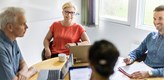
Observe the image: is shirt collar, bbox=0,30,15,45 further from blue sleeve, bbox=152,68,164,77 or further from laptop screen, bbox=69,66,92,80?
blue sleeve, bbox=152,68,164,77

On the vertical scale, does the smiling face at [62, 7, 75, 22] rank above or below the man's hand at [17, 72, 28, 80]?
above

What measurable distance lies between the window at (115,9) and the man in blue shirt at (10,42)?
2.31 metres

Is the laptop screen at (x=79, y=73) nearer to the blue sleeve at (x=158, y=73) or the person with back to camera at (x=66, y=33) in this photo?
the blue sleeve at (x=158, y=73)

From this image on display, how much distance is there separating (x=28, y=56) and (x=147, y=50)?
200cm

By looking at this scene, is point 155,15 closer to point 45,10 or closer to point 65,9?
point 65,9

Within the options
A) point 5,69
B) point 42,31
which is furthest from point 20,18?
point 42,31

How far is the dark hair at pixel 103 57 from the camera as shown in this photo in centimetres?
66

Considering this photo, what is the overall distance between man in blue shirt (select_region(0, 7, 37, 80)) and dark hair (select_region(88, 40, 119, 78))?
44.2 inches

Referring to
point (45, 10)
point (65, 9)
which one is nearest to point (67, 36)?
point (65, 9)

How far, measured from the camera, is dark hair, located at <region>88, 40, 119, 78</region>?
66 cm

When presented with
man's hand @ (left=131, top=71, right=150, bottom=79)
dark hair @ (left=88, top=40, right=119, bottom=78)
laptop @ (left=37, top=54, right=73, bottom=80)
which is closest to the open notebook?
man's hand @ (left=131, top=71, right=150, bottom=79)

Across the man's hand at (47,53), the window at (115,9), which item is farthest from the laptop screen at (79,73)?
the window at (115,9)

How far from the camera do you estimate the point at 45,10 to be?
11.8 feet

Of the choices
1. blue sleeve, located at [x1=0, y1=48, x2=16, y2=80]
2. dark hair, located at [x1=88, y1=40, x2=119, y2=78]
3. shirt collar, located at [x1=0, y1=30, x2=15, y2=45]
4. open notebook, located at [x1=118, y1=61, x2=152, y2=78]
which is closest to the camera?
dark hair, located at [x1=88, y1=40, x2=119, y2=78]
